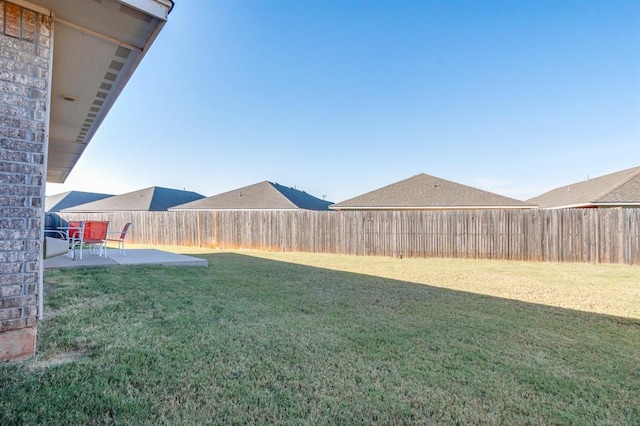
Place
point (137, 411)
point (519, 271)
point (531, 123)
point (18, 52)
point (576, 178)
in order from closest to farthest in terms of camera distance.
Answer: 1. point (137, 411)
2. point (18, 52)
3. point (519, 271)
4. point (531, 123)
5. point (576, 178)

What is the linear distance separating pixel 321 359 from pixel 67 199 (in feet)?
122

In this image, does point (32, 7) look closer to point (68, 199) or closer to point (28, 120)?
point (28, 120)

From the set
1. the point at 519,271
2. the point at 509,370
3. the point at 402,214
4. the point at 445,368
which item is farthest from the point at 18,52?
the point at 402,214

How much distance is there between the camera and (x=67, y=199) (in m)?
30.6

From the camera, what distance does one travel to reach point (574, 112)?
47.8 feet

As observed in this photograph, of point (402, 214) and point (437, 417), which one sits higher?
point (402, 214)

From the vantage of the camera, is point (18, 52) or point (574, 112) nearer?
point (18, 52)

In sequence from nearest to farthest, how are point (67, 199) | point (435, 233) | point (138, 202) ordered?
point (435, 233)
point (138, 202)
point (67, 199)

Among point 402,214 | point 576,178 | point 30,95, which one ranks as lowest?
point 402,214

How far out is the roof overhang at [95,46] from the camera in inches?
109

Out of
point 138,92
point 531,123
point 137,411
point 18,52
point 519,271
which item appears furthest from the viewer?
point 531,123

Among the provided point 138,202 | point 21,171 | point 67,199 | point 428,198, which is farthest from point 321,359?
point 67,199

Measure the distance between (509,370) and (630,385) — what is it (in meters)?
0.83

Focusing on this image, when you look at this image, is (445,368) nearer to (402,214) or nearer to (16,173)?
(16,173)
